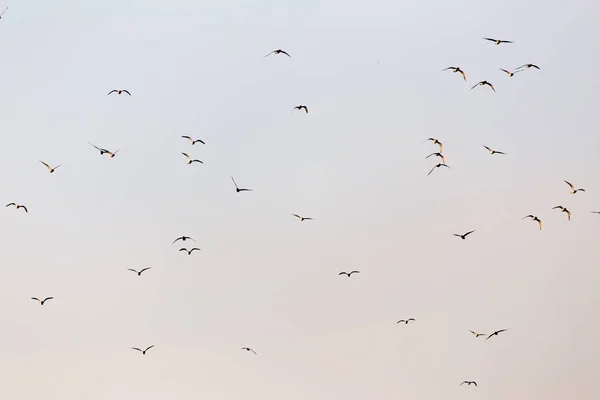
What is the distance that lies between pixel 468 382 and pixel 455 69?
52.7 metres

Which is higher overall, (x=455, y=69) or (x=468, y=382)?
(x=455, y=69)

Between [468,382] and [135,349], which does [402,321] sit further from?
[135,349]

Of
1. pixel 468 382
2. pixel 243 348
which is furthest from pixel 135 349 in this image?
pixel 468 382

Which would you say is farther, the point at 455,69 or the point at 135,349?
the point at 135,349

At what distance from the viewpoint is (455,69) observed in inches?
3644

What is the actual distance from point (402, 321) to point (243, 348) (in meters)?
21.7

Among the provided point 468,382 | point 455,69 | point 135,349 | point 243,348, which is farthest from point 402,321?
point 455,69

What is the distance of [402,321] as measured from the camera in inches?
5148

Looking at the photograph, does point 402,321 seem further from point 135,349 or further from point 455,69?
point 455,69

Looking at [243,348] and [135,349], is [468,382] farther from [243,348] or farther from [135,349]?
[135,349]

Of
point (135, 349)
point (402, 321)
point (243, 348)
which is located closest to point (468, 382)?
point (402, 321)

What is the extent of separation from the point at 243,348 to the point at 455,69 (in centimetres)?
5413

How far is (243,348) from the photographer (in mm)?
129750

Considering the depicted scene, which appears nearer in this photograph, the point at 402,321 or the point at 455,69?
the point at 455,69
